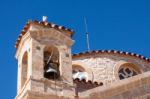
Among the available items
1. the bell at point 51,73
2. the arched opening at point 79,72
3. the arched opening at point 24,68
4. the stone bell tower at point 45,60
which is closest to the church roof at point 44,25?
the stone bell tower at point 45,60

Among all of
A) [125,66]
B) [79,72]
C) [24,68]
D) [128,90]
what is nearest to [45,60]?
[24,68]

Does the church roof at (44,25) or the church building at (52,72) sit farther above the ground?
the church roof at (44,25)

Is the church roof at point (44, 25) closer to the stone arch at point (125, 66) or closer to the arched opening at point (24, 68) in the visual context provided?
the arched opening at point (24, 68)

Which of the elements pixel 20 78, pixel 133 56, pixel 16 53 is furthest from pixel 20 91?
pixel 133 56

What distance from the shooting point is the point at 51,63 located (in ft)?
42.8

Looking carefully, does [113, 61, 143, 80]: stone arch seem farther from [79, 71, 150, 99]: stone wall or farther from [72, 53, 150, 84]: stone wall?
[79, 71, 150, 99]: stone wall

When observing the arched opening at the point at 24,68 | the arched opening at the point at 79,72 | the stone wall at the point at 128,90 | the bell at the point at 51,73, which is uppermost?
the arched opening at the point at 79,72

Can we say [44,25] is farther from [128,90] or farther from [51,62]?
[128,90]

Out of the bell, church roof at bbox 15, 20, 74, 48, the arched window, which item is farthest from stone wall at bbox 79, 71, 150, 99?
the arched window

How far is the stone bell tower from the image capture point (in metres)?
12.1

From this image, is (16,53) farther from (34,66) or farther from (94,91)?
(94,91)

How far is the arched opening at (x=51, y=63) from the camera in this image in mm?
12617

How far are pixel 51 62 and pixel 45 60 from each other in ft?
0.62

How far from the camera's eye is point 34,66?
1238 centimetres
